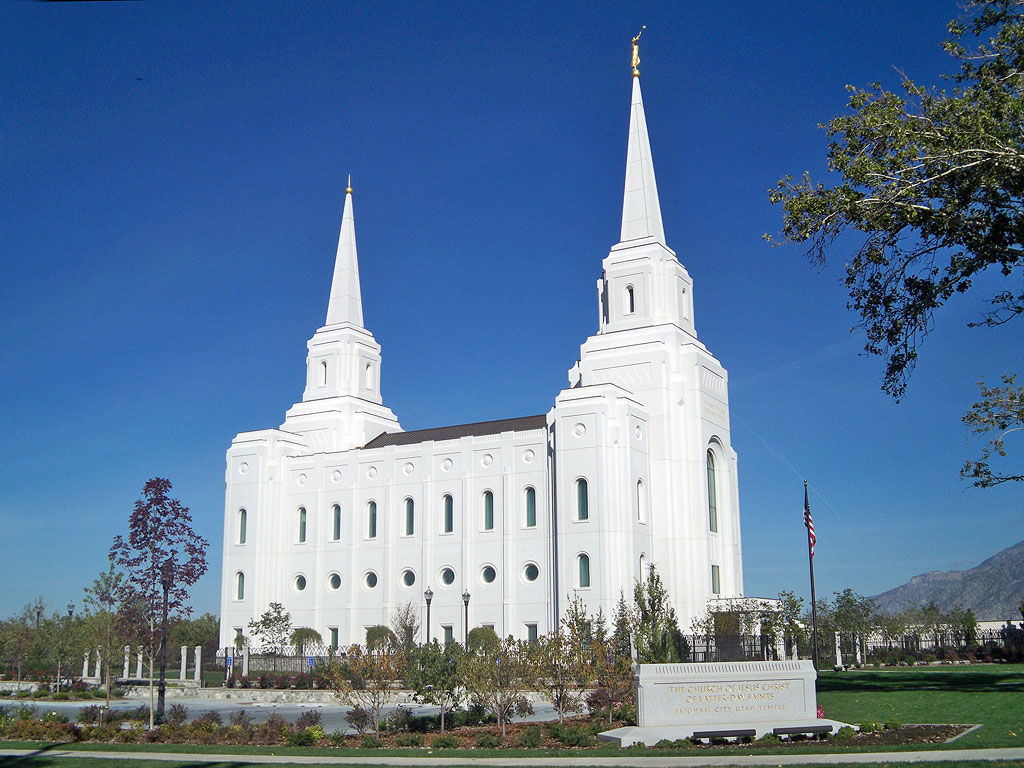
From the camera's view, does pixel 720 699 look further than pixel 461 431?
No

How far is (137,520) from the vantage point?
31422mm

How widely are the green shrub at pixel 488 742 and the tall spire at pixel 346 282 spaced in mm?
44461

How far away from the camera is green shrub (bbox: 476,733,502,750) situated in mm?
20297

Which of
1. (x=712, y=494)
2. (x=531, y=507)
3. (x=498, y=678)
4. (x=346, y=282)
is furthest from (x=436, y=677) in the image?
(x=346, y=282)

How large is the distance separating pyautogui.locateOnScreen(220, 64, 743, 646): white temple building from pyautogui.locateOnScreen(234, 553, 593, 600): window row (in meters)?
0.08

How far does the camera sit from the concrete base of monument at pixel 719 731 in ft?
63.3

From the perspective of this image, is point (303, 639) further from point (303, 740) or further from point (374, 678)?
point (303, 740)

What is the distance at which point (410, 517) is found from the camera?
55969 mm

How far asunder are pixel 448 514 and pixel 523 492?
5143 mm

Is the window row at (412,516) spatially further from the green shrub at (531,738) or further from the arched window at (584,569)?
the green shrub at (531,738)

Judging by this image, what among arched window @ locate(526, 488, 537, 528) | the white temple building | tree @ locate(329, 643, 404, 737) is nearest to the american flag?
the white temple building

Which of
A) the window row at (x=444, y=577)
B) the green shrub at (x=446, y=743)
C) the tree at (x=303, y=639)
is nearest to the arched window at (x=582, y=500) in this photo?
the window row at (x=444, y=577)

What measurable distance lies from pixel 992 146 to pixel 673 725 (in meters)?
12.5

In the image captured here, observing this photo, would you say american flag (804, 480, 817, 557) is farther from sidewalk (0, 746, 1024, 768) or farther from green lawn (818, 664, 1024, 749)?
sidewalk (0, 746, 1024, 768)
